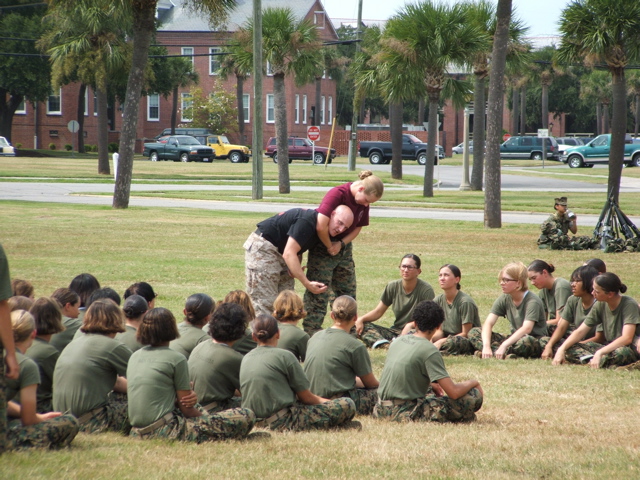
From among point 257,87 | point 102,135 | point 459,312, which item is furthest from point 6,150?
point 459,312

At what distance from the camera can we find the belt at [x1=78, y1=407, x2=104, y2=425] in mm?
5730

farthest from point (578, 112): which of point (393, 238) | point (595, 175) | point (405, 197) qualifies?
point (393, 238)

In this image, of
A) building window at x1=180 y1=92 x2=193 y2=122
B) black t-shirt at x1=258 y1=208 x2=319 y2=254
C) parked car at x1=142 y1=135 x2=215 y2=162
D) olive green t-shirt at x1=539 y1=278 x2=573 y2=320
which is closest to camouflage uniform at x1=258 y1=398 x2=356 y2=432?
black t-shirt at x1=258 y1=208 x2=319 y2=254

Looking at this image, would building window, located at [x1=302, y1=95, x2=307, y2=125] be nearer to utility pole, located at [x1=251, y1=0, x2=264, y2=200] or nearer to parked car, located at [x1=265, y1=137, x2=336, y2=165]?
parked car, located at [x1=265, y1=137, x2=336, y2=165]

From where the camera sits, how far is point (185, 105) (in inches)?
3314

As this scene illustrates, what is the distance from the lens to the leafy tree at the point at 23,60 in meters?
61.0

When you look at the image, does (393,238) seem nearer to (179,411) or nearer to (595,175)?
(179,411)

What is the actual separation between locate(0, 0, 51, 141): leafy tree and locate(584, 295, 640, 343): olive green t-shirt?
57827 millimetres

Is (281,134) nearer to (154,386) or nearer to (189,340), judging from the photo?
(189,340)

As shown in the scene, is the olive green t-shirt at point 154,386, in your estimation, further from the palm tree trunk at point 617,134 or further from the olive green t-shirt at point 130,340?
the palm tree trunk at point 617,134

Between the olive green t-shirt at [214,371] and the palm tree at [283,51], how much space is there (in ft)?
89.0

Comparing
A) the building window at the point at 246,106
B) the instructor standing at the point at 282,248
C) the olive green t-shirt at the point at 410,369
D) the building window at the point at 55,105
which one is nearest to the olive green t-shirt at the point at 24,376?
the olive green t-shirt at the point at 410,369

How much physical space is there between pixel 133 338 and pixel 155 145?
5873 cm

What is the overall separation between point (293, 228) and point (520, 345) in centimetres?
283
